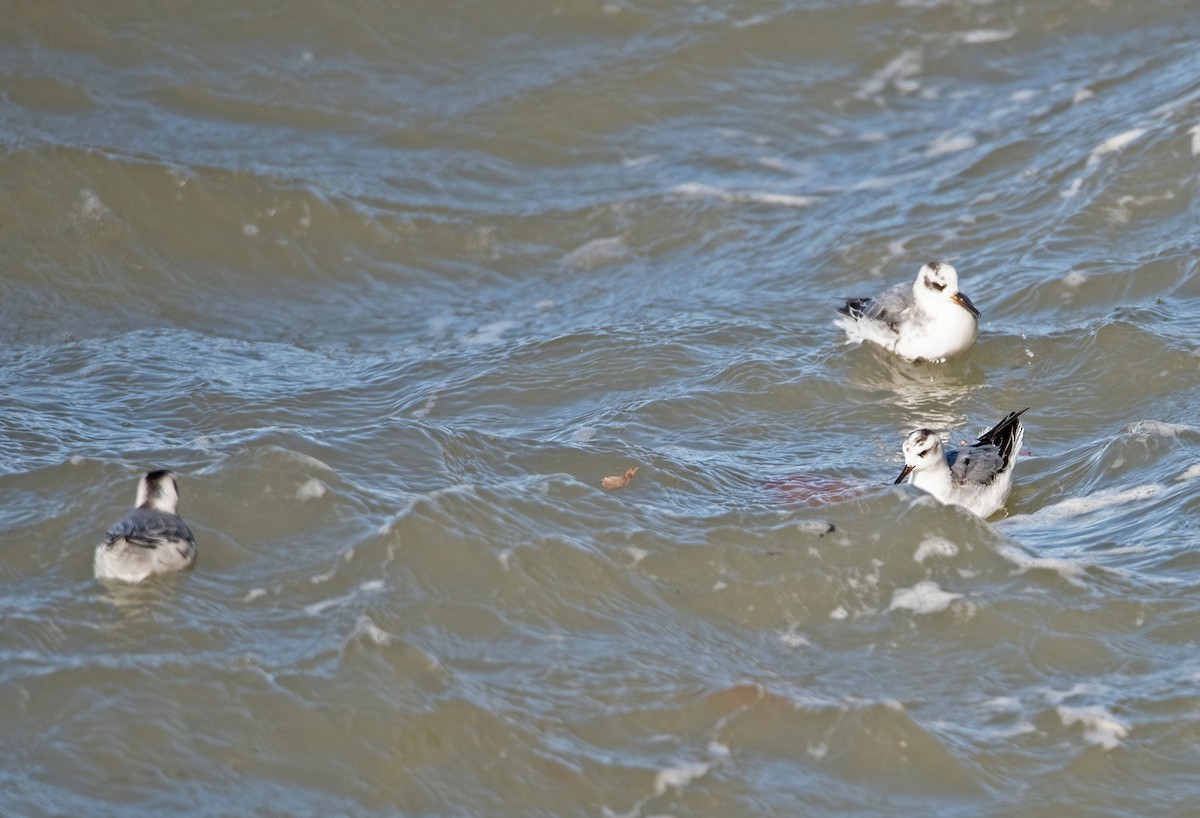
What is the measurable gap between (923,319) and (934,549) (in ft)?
10.5

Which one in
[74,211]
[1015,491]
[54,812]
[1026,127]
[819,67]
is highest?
[819,67]

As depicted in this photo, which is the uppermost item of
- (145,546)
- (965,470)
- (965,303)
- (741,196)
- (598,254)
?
(741,196)

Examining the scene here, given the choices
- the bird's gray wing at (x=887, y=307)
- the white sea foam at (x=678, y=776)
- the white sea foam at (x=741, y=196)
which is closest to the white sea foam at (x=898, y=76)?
the white sea foam at (x=741, y=196)

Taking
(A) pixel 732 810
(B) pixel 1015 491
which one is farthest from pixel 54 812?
(B) pixel 1015 491

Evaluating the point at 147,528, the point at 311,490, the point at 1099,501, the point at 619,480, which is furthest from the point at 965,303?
the point at 147,528

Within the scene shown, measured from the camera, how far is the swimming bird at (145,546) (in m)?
7.12

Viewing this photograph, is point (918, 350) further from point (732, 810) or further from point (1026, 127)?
point (732, 810)

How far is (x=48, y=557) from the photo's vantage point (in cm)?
756

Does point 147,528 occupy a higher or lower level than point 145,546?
higher

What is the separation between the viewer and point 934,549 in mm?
7715

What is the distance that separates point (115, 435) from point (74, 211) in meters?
4.20

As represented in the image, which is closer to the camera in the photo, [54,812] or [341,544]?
[54,812]

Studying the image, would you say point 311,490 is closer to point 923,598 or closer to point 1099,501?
point 923,598

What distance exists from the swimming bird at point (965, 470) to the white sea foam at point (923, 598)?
91 cm
